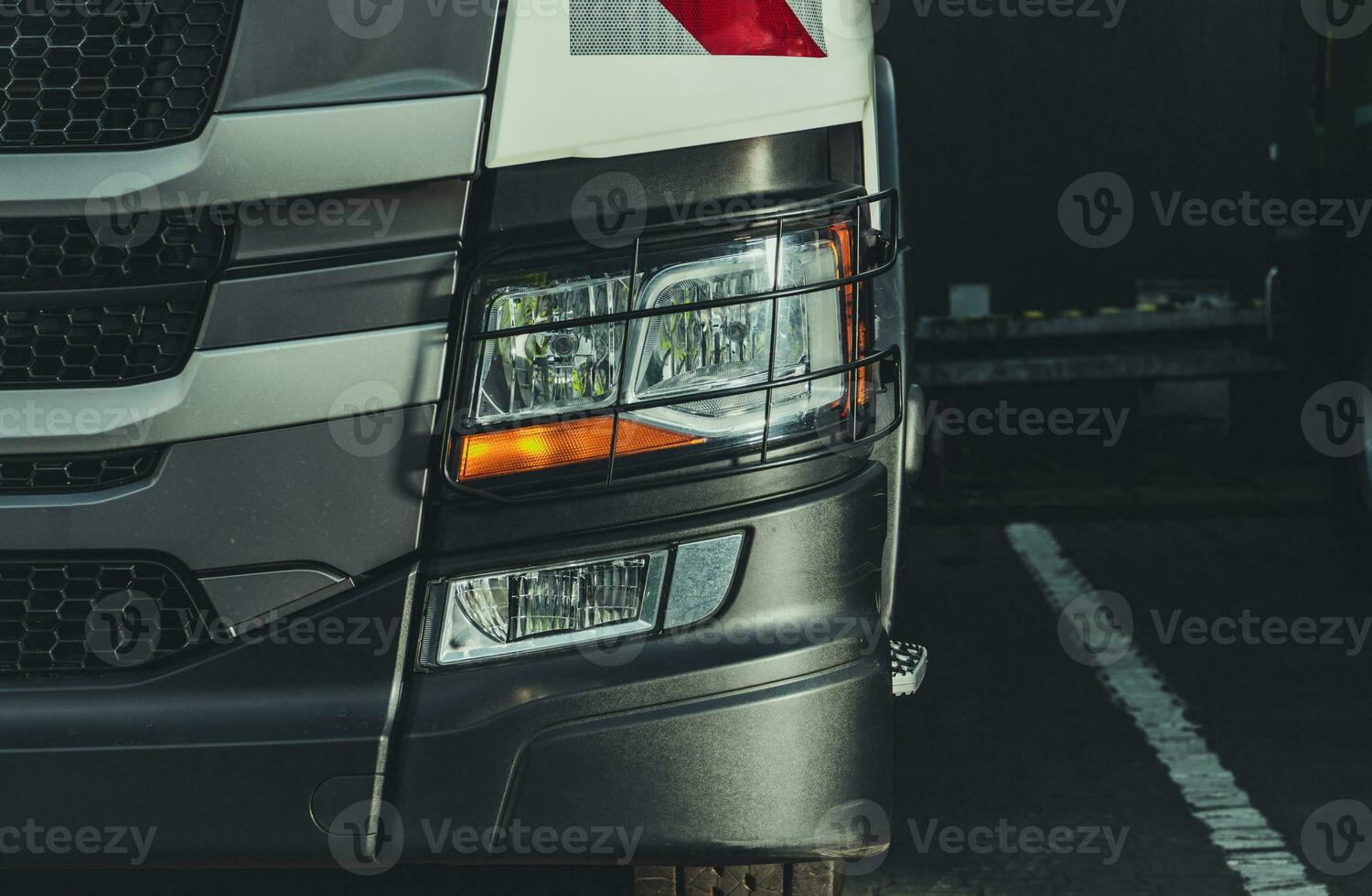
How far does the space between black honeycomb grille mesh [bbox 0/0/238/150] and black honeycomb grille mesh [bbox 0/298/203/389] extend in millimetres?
204

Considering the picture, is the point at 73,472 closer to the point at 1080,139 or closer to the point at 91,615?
the point at 91,615

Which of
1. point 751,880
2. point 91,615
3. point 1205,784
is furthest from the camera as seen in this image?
point 1205,784

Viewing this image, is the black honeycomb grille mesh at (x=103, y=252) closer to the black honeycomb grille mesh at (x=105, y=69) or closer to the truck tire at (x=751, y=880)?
the black honeycomb grille mesh at (x=105, y=69)

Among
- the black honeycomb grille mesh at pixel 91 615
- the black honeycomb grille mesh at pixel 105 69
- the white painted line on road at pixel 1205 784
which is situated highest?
the black honeycomb grille mesh at pixel 105 69

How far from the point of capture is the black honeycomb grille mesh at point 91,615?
188 centimetres

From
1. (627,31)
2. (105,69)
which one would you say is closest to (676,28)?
(627,31)

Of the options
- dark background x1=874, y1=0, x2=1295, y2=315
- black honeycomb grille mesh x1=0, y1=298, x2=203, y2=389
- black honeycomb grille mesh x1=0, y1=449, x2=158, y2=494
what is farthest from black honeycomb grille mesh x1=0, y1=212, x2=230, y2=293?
dark background x1=874, y1=0, x2=1295, y2=315

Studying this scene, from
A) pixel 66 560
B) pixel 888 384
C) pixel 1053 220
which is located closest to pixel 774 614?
pixel 888 384

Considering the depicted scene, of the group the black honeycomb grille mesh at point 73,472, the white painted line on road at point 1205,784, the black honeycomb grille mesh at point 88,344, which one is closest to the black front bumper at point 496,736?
the black honeycomb grille mesh at point 73,472

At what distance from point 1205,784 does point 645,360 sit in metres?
2.08

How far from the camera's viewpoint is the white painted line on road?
9.33ft

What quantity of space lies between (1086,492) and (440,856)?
18.5ft

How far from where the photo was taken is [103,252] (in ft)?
6.08

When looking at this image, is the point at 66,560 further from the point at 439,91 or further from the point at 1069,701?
the point at 1069,701
